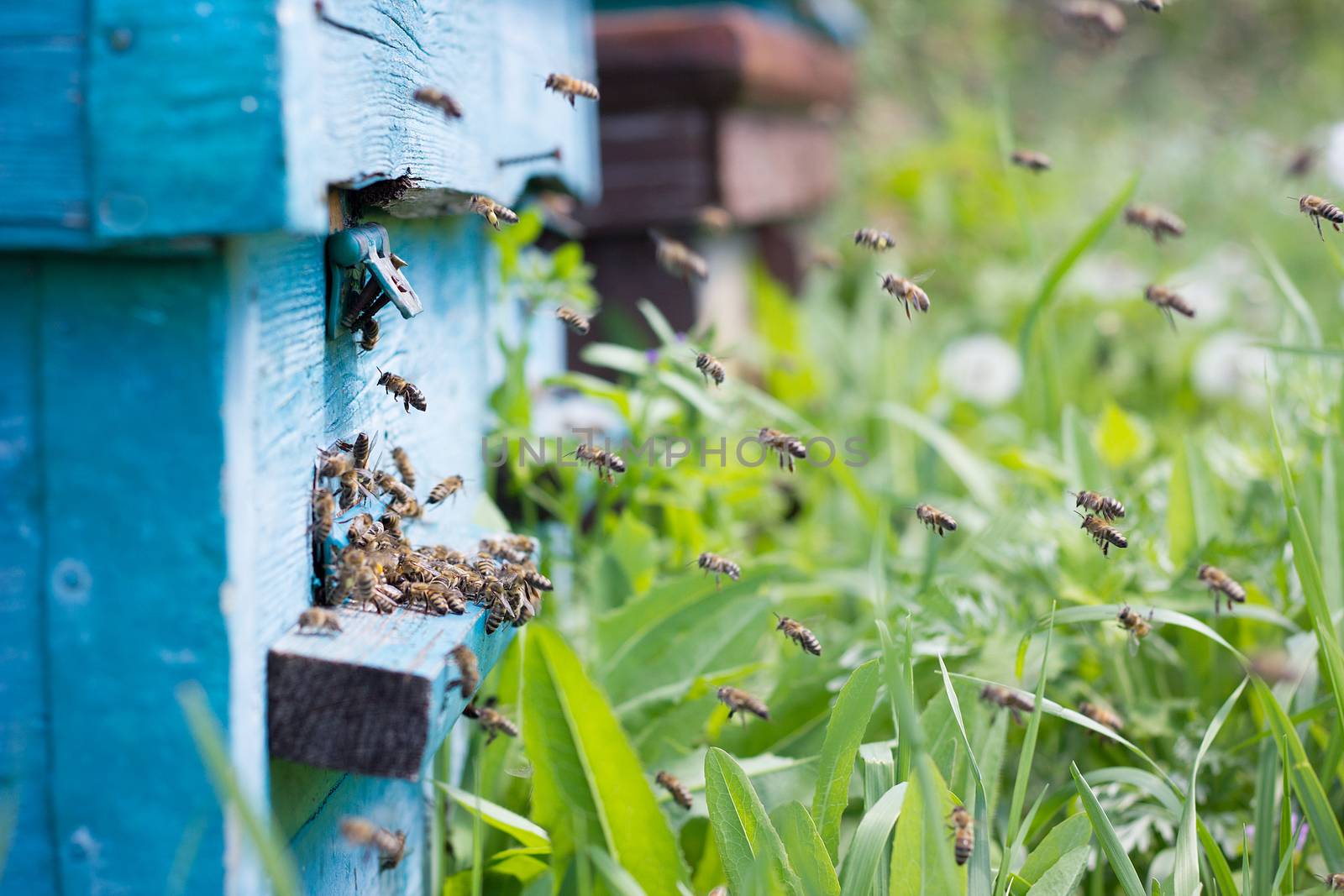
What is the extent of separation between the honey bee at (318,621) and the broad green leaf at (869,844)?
681 millimetres

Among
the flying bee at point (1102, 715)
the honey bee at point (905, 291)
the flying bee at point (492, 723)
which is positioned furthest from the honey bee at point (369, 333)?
the flying bee at point (1102, 715)

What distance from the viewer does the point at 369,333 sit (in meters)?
1.48

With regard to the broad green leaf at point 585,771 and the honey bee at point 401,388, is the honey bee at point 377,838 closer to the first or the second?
the broad green leaf at point 585,771

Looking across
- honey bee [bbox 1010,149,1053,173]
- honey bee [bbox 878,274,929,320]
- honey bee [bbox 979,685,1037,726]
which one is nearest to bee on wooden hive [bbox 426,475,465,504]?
honey bee [bbox 979,685,1037,726]

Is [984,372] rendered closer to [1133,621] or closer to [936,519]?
[936,519]

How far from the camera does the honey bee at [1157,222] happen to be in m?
2.68

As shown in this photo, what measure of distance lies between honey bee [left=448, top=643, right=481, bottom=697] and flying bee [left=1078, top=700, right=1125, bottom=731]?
1.13 m

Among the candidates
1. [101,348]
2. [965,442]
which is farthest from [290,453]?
[965,442]

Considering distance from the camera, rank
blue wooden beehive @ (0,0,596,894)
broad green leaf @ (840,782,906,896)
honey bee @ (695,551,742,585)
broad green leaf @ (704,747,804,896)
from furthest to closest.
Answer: honey bee @ (695,551,742,585) → broad green leaf @ (704,747,804,896) → broad green leaf @ (840,782,906,896) → blue wooden beehive @ (0,0,596,894)

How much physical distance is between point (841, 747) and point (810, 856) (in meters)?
0.15

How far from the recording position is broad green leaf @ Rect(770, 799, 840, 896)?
1383 mm

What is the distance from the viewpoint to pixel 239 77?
1.02 m

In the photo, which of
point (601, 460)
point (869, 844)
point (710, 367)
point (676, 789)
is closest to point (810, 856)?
point (869, 844)

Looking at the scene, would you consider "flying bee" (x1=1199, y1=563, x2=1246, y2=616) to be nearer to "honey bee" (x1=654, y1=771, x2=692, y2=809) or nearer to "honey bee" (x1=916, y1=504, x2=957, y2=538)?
"honey bee" (x1=916, y1=504, x2=957, y2=538)
